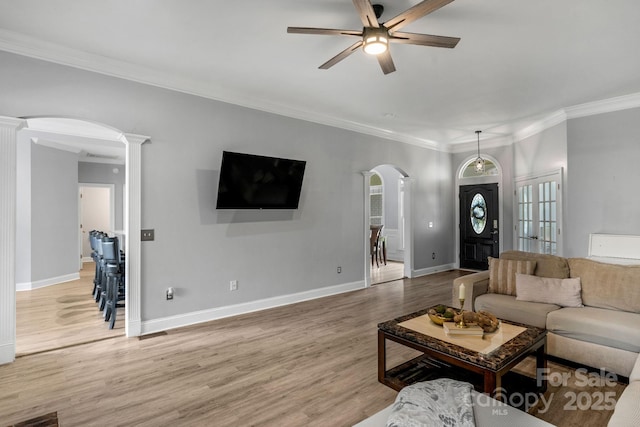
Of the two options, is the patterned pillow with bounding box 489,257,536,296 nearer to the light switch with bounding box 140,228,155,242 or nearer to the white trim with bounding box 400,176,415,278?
the white trim with bounding box 400,176,415,278

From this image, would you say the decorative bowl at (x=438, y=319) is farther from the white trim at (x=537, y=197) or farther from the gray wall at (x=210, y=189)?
the white trim at (x=537, y=197)

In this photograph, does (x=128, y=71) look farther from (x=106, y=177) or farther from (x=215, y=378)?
(x=106, y=177)

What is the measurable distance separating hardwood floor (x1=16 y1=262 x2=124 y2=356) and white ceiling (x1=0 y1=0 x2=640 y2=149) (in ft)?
9.23

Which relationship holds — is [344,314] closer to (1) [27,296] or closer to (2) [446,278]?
(2) [446,278]

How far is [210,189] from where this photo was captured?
4125 millimetres

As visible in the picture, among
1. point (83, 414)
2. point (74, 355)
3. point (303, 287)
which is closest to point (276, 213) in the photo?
point (303, 287)

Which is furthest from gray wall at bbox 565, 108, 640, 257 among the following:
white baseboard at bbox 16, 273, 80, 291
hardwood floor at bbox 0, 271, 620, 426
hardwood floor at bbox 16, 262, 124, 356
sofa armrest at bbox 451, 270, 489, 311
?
white baseboard at bbox 16, 273, 80, 291

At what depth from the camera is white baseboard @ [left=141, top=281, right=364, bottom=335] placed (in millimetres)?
3773

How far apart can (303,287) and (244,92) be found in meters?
2.86

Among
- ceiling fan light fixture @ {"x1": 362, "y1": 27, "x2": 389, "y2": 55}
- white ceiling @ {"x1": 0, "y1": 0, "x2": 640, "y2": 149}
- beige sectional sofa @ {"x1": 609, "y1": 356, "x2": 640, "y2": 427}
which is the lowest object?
beige sectional sofa @ {"x1": 609, "y1": 356, "x2": 640, "y2": 427}

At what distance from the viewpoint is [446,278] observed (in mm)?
6688

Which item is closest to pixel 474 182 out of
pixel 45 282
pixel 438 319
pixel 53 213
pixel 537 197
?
pixel 537 197

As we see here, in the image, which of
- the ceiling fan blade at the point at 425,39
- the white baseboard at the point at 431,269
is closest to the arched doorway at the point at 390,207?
the white baseboard at the point at 431,269

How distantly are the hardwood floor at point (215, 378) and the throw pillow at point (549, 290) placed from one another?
1.39m
